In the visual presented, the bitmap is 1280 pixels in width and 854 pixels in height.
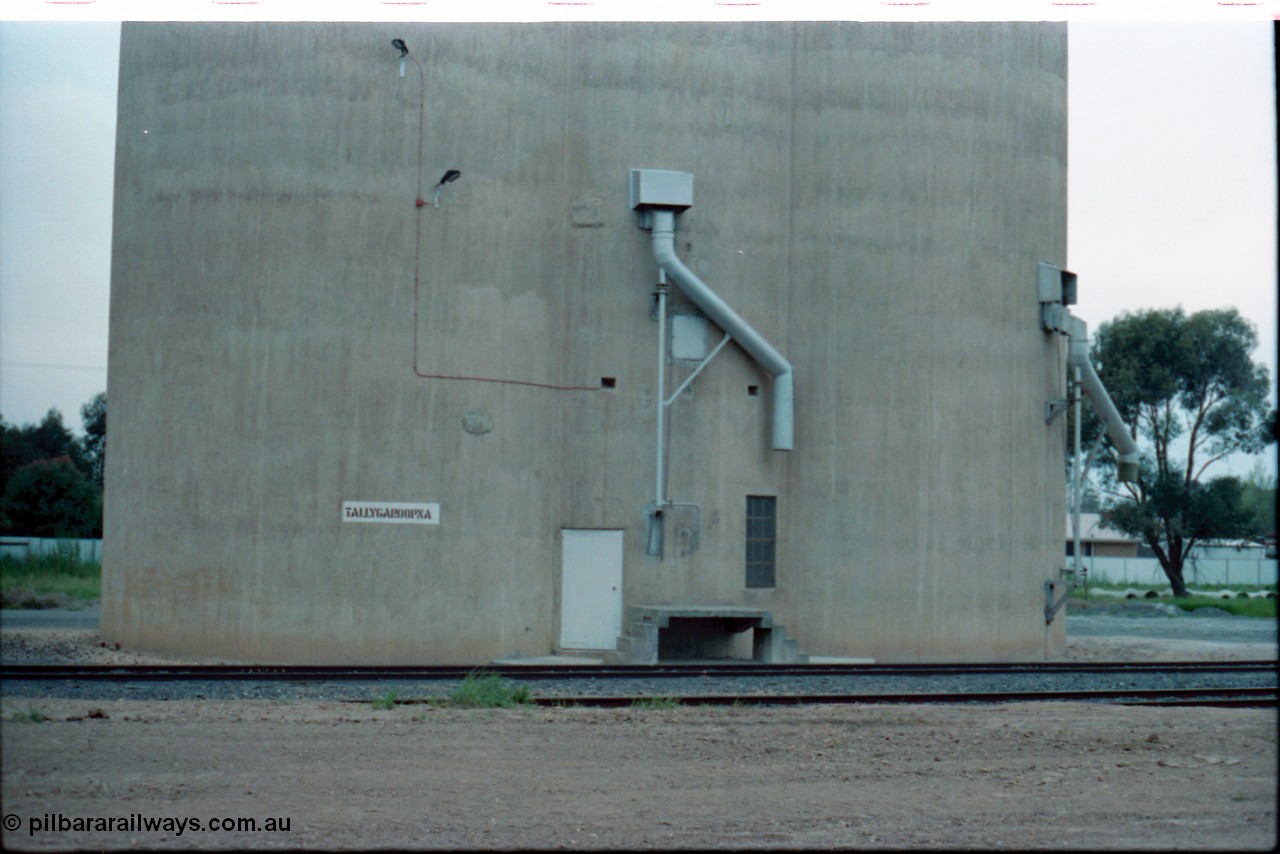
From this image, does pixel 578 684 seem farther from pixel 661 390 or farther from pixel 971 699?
pixel 661 390

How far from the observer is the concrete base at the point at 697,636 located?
2041cm

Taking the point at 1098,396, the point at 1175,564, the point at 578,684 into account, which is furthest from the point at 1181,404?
the point at 578,684

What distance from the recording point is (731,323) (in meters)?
21.5

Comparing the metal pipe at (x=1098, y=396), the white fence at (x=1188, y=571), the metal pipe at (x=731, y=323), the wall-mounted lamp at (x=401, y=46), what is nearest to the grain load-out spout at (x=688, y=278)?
the metal pipe at (x=731, y=323)

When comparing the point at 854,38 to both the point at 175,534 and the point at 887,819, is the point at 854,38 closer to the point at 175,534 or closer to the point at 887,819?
the point at 175,534

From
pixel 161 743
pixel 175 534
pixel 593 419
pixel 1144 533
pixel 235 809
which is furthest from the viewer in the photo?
pixel 1144 533

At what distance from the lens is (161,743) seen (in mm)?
10891

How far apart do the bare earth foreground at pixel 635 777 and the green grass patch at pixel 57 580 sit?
19115 millimetres

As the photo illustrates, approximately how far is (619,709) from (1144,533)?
148ft

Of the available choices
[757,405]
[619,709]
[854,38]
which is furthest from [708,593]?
[854,38]

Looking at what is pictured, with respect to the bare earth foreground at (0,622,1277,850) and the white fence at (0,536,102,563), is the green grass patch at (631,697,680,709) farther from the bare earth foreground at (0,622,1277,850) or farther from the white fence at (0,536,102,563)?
the white fence at (0,536,102,563)

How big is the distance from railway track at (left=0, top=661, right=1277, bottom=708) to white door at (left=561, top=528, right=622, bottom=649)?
7.15 feet

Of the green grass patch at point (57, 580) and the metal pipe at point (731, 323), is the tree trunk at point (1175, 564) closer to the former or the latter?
the metal pipe at point (731, 323)

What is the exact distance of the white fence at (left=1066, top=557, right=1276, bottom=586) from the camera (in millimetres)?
56406
